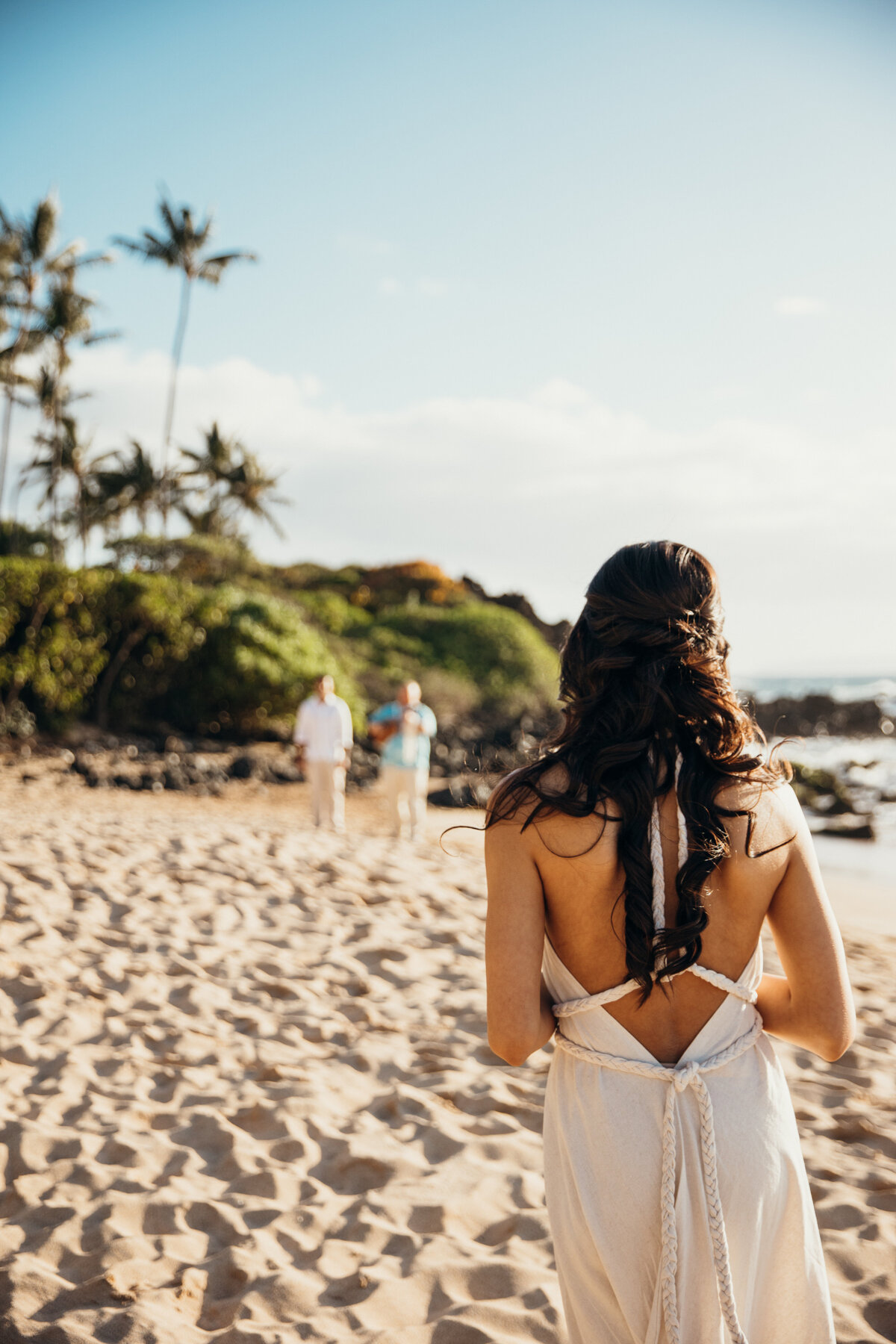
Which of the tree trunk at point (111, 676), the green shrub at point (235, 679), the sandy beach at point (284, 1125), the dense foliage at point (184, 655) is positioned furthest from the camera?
the green shrub at point (235, 679)

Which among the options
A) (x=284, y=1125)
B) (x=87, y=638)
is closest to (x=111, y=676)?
(x=87, y=638)

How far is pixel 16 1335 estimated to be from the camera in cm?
236

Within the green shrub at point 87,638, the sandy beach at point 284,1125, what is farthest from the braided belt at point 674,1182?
the green shrub at point 87,638

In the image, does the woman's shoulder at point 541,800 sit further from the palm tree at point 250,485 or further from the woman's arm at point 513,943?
the palm tree at point 250,485

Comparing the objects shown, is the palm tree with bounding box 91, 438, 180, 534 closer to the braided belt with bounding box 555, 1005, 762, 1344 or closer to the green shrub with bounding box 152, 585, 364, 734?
the green shrub with bounding box 152, 585, 364, 734

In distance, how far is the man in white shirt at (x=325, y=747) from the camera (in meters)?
9.73

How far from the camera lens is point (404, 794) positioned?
1006 cm

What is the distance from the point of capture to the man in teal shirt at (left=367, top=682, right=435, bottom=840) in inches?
381

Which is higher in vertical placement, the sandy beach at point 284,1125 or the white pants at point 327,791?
the white pants at point 327,791

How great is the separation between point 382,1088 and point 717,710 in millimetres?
2978

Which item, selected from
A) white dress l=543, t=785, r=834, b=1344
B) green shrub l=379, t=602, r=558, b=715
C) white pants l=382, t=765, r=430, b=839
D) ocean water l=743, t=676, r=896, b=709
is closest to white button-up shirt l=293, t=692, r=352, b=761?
white pants l=382, t=765, r=430, b=839

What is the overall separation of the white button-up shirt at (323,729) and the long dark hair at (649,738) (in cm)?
831

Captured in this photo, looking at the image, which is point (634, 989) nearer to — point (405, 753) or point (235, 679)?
point (405, 753)

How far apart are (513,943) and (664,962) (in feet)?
0.84
